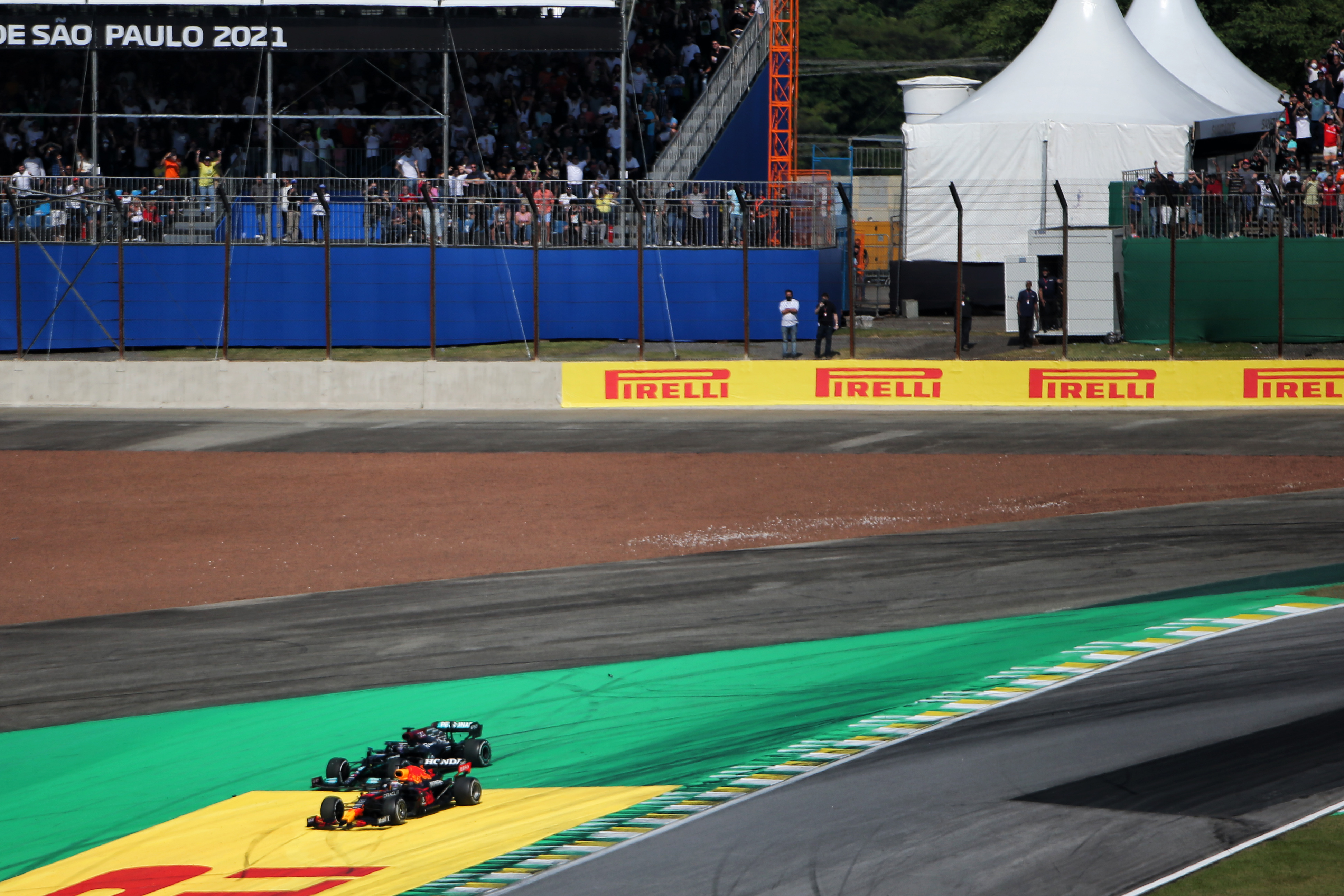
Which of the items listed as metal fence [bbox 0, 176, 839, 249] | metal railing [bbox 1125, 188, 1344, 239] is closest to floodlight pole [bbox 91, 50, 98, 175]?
metal fence [bbox 0, 176, 839, 249]

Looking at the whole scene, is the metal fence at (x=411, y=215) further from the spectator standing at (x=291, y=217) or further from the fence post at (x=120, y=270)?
the fence post at (x=120, y=270)

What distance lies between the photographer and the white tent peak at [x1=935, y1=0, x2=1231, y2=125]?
38688mm

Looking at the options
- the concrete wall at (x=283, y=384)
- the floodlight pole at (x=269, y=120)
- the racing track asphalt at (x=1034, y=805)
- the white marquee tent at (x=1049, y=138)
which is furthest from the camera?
the white marquee tent at (x=1049, y=138)

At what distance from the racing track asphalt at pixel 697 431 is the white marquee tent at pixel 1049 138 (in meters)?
12.5

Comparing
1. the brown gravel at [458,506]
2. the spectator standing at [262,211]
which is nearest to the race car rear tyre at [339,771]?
the brown gravel at [458,506]

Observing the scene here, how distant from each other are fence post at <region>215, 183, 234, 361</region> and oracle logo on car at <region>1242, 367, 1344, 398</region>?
20230 millimetres

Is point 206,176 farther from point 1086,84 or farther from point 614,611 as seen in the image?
point 614,611

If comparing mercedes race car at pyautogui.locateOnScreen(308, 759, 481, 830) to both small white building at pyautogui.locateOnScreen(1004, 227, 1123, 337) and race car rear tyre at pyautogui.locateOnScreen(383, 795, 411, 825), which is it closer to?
race car rear tyre at pyautogui.locateOnScreen(383, 795, 411, 825)

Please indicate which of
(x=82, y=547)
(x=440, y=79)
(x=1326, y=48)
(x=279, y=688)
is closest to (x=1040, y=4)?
(x=1326, y=48)

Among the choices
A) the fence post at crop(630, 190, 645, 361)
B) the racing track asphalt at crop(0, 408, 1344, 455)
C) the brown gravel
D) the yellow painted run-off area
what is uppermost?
the fence post at crop(630, 190, 645, 361)

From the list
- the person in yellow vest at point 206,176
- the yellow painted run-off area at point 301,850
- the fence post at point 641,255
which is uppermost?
the person in yellow vest at point 206,176

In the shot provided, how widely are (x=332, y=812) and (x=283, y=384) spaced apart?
74.6ft

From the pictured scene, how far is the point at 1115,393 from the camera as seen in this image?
27.9 m

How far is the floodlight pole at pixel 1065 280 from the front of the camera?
2838 centimetres
